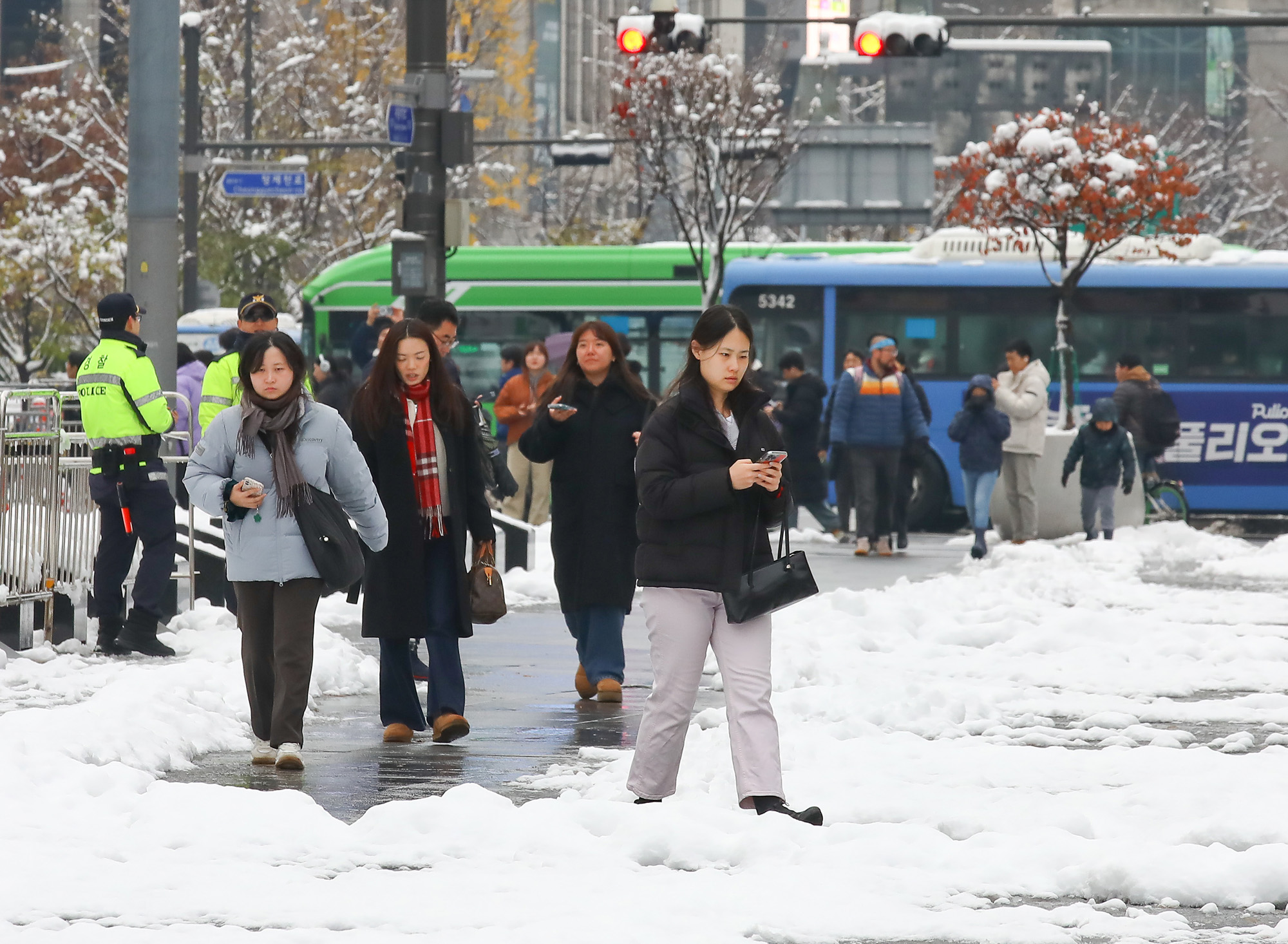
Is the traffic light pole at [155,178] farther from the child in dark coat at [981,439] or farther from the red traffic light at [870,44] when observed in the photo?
the red traffic light at [870,44]

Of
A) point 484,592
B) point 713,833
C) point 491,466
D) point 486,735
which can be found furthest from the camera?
point 491,466

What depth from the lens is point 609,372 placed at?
383 inches

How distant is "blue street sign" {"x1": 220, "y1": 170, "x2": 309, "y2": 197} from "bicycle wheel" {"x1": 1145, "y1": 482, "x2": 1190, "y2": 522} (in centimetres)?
1113

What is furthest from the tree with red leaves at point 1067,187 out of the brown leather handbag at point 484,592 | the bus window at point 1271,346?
the brown leather handbag at point 484,592

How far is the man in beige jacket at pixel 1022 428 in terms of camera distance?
731 inches

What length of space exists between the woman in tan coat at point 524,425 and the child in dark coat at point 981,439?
3814 mm

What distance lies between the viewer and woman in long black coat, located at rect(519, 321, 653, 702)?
960cm

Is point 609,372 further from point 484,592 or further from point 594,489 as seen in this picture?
point 484,592

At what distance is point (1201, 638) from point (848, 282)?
12009 mm

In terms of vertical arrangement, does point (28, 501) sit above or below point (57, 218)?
below

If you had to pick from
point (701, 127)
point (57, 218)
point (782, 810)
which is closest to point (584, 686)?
point (782, 810)

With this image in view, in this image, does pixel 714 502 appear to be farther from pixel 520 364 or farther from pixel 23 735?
pixel 520 364

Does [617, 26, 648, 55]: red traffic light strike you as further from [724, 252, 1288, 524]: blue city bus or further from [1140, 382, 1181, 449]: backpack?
[1140, 382, 1181, 449]: backpack

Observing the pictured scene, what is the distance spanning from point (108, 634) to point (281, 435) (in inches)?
147
